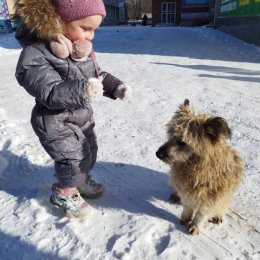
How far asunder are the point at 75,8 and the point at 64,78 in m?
0.51

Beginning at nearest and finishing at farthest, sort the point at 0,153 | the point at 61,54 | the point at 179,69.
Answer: the point at 61,54, the point at 0,153, the point at 179,69

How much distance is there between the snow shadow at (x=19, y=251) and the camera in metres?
2.33

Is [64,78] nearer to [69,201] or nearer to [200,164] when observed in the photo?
[69,201]

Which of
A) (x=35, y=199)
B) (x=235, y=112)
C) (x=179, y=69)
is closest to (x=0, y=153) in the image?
(x=35, y=199)

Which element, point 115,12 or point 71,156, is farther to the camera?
point 115,12

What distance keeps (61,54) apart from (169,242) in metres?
1.66

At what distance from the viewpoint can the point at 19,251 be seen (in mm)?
2383

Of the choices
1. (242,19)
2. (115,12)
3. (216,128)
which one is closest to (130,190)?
(216,128)

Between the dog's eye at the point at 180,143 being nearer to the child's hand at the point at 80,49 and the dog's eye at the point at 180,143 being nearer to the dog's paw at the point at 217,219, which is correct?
the dog's paw at the point at 217,219

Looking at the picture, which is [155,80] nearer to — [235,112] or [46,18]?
[235,112]

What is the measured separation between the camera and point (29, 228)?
2600mm

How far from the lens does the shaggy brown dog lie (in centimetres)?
229

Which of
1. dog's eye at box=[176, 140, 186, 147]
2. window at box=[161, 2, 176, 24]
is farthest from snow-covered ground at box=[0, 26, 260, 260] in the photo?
window at box=[161, 2, 176, 24]

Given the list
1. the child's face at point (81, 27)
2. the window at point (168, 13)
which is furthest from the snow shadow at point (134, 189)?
the window at point (168, 13)
